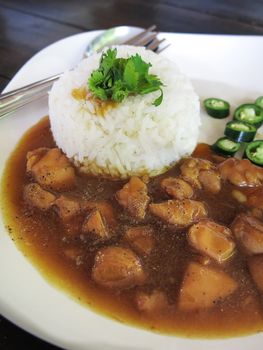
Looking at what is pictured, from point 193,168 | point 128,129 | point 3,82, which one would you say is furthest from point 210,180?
point 3,82

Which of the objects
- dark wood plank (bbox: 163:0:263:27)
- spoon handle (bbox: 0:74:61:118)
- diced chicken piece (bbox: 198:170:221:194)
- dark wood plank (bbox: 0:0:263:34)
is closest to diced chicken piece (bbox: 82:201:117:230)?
diced chicken piece (bbox: 198:170:221:194)

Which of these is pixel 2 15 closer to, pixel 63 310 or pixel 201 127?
pixel 201 127

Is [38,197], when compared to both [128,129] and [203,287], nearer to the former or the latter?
[128,129]

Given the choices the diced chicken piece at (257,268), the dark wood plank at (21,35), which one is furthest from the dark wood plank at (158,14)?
the diced chicken piece at (257,268)

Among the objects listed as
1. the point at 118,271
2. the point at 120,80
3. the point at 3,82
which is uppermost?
the point at 3,82

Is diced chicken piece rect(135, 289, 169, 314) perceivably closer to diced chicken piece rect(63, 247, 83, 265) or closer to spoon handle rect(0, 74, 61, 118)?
diced chicken piece rect(63, 247, 83, 265)

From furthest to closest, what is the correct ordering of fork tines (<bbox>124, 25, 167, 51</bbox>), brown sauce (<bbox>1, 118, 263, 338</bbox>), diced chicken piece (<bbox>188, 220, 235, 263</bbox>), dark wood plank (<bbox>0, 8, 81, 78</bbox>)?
1. dark wood plank (<bbox>0, 8, 81, 78</bbox>)
2. fork tines (<bbox>124, 25, 167, 51</bbox>)
3. diced chicken piece (<bbox>188, 220, 235, 263</bbox>)
4. brown sauce (<bbox>1, 118, 263, 338</bbox>)
